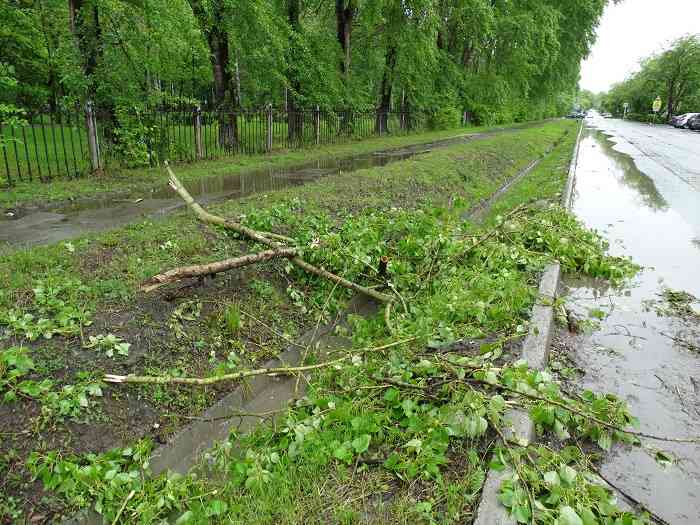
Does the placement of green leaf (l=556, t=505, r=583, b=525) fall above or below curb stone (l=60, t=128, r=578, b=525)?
above

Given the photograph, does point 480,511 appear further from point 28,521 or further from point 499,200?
point 499,200

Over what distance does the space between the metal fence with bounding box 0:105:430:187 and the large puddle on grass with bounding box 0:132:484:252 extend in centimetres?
109

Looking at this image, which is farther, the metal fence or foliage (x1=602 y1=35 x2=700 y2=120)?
foliage (x1=602 y1=35 x2=700 y2=120)

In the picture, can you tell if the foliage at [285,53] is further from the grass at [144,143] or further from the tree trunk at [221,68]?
the grass at [144,143]

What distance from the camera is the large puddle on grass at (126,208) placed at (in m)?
6.17

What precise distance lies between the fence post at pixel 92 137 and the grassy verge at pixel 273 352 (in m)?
5.48

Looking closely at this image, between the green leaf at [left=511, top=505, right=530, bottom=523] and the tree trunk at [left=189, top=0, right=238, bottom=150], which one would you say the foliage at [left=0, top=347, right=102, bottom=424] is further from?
the tree trunk at [left=189, top=0, right=238, bottom=150]

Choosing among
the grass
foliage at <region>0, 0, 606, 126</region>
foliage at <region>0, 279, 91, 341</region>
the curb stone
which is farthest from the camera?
foliage at <region>0, 0, 606, 126</region>

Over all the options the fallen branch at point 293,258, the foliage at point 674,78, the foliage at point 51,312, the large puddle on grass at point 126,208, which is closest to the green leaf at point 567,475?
the fallen branch at point 293,258

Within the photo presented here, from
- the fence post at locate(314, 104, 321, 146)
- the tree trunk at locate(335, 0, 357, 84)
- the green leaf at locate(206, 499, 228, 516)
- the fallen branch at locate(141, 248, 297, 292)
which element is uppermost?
the tree trunk at locate(335, 0, 357, 84)

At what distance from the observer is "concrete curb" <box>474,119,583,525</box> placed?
2279mm

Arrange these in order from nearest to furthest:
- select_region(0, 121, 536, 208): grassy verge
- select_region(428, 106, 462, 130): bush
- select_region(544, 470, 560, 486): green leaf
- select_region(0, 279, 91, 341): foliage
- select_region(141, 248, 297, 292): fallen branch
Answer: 1. select_region(544, 470, 560, 486): green leaf
2. select_region(0, 279, 91, 341): foliage
3. select_region(141, 248, 297, 292): fallen branch
4. select_region(0, 121, 536, 208): grassy verge
5. select_region(428, 106, 462, 130): bush

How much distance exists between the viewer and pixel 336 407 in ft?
10.6

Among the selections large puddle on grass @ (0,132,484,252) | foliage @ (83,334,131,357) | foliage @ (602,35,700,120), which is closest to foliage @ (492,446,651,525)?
foliage @ (83,334,131,357)
